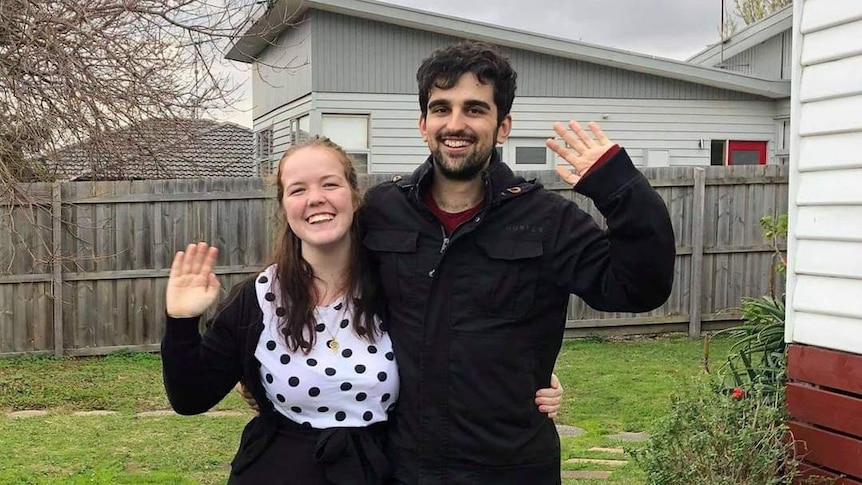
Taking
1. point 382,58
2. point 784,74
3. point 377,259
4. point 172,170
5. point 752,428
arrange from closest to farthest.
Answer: point 377,259
point 752,428
point 172,170
point 382,58
point 784,74

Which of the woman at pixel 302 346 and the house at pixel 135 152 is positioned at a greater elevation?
the house at pixel 135 152

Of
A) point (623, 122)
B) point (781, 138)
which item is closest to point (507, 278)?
point (623, 122)

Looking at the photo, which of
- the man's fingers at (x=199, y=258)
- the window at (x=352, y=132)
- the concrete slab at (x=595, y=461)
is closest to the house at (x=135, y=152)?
the window at (x=352, y=132)

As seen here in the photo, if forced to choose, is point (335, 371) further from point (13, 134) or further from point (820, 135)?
point (13, 134)

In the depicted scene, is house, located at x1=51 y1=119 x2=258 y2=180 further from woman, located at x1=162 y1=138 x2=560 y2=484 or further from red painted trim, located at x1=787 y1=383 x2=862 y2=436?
red painted trim, located at x1=787 y1=383 x2=862 y2=436

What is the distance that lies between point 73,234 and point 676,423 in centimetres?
659

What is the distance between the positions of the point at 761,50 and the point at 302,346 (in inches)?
588

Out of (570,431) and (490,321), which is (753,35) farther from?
(490,321)

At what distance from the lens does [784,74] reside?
1448 centimetres

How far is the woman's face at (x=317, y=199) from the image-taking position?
2.31 m

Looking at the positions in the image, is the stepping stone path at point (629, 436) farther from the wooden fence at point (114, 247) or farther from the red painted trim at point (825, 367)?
the wooden fence at point (114, 247)

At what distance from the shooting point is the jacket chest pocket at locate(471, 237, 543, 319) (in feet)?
7.34

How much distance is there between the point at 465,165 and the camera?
90.0 inches

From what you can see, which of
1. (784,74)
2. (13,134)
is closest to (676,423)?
(13,134)
